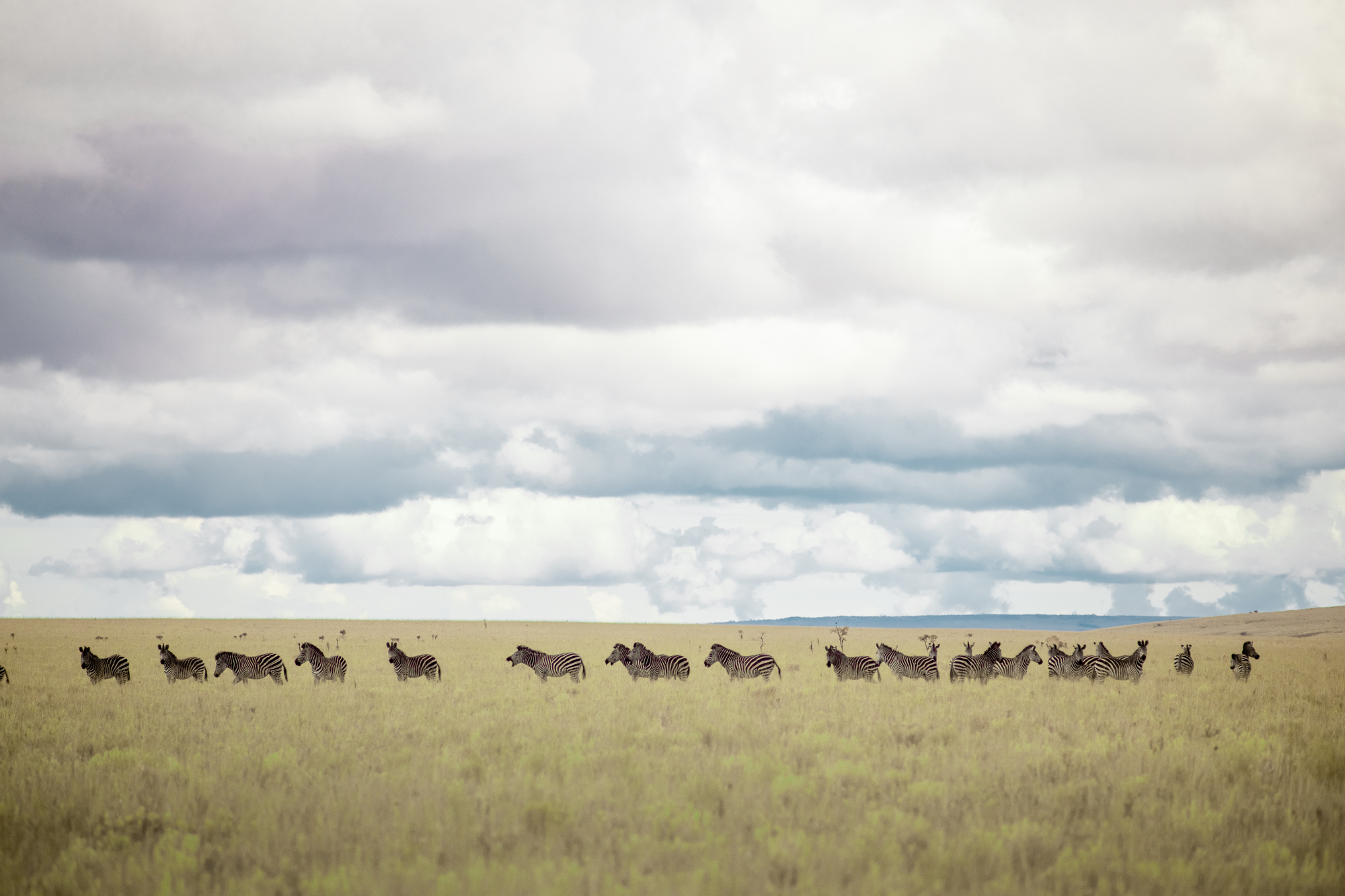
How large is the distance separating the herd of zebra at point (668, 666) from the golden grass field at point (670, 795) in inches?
233

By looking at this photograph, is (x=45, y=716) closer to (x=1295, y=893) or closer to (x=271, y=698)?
(x=271, y=698)

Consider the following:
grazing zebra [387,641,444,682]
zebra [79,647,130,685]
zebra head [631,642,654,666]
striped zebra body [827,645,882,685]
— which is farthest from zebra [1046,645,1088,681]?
zebra [79,647,130,685]

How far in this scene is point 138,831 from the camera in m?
10.4

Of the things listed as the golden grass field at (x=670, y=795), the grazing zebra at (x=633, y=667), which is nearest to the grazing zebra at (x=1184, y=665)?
the golden grass field at (x=670, y=795)

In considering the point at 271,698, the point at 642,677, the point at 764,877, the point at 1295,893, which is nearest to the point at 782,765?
the point at 764,877

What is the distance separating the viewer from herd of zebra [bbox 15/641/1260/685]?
96.1ft

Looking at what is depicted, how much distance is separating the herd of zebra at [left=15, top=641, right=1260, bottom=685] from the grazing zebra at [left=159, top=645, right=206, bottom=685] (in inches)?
0.9

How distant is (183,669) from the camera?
29.5 m

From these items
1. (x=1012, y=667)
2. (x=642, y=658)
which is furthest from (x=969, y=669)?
(x=642, y=658)

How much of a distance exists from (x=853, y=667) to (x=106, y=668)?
25397 mm

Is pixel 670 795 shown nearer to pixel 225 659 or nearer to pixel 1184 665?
pixel 225 659

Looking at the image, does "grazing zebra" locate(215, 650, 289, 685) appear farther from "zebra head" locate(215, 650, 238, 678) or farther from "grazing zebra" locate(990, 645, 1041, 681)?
"grazing zebra" locate(990, 645, 1041, 681)

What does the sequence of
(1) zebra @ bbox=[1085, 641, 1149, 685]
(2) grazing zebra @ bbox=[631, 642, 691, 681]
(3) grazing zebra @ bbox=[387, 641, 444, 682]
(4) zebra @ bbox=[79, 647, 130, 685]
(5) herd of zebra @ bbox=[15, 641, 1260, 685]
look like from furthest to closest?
(2) grazing zebra @ bbox=[631, 642, 691, 681] → (1) zebra @ bbox=[1085, 641, 1149, 685] → (3) grazing zebra @ bbox=[387, 641, 444, 682] → (5) herd of zebra @ bbox=[15, 641, 1260, 685] → (4) zebra @ bbox=[79, 647, 130, 685]

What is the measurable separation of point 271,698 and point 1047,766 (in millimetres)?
19087
